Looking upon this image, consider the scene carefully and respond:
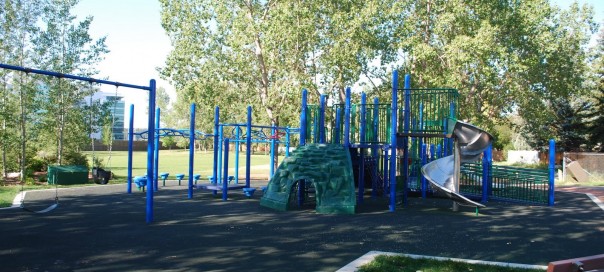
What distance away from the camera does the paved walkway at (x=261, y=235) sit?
700 centimetres

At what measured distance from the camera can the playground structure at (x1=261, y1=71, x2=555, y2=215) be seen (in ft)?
43.5

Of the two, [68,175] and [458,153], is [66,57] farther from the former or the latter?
[458,153]

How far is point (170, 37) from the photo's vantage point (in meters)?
24.5

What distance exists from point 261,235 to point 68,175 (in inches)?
588

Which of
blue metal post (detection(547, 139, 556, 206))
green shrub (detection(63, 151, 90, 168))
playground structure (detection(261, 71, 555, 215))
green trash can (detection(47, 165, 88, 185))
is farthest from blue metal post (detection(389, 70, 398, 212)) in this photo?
green shrub (detection(63, 151, 90, 168))

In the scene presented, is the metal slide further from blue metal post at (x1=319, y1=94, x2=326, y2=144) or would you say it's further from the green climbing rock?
blue metal post at (x1=319, y1=94, x2=326, y2=144)

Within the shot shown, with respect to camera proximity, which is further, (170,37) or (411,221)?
(170,37)

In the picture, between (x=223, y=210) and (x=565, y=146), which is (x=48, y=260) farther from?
(x=565, y=146)

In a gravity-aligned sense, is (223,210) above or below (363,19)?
below

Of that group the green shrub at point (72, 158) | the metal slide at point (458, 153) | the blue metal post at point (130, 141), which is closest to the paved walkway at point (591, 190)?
the metal slide at point (458, 153)

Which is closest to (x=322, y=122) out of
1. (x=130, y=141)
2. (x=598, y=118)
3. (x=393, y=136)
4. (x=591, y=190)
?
(x=393, y=136)

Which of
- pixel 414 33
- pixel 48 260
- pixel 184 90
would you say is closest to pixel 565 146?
A: pixel 414 33

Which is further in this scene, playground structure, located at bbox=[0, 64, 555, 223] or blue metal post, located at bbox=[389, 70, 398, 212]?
playground structure, located at bbox=[0, 64, 555, 223]

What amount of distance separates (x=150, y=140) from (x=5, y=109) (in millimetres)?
12549
